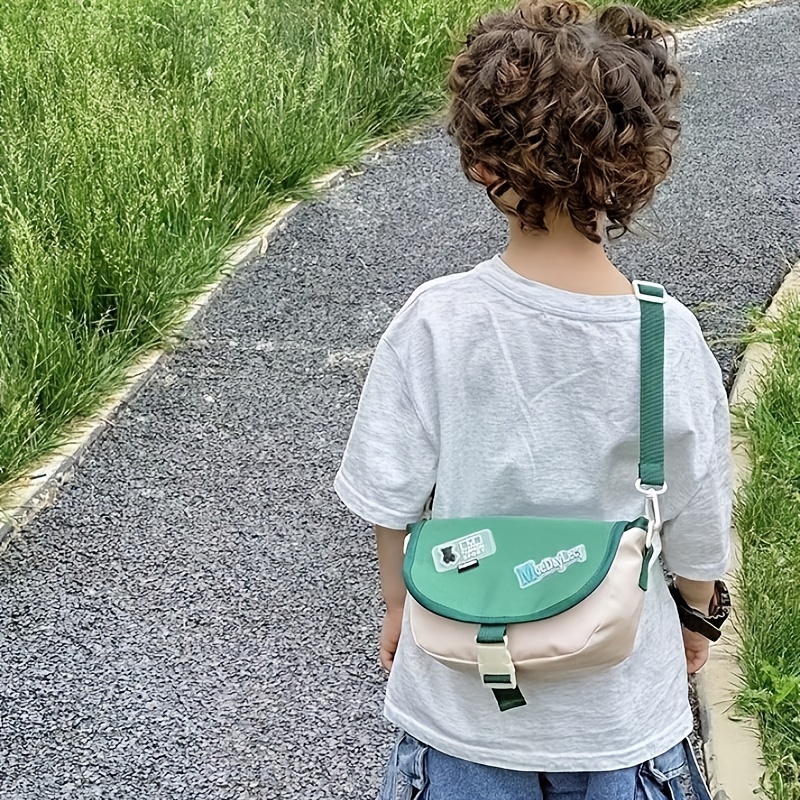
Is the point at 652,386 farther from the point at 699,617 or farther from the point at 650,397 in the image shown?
the point at 699,617

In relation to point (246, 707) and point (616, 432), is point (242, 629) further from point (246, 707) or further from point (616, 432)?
point (616, 432)

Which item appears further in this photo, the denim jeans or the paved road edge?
the paved road edge

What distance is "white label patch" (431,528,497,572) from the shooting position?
5.04 feet

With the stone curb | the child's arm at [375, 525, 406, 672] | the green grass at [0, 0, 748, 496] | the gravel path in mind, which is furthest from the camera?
the green grass at [0, 0, 748, 496]

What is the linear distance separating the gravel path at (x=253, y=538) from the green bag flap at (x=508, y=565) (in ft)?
4.37

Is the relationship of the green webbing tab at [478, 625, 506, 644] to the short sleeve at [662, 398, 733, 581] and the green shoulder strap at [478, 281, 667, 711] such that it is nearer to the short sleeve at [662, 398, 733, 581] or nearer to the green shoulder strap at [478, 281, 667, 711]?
the green shoulder strap at [478, 281, 667, 711]

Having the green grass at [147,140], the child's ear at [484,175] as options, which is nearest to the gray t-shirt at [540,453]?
the child's ear at [484,175]

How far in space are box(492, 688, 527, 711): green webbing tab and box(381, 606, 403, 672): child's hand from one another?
0.34m

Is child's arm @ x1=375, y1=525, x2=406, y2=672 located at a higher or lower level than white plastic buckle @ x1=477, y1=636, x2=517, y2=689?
lower

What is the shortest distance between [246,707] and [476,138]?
6.05 feet

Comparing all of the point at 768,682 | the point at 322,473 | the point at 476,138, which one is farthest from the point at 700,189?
the point at 476,138

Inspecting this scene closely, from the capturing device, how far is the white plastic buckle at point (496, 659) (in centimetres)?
149

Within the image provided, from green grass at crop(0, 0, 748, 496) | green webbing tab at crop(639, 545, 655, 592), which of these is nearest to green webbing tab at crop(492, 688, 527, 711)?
green webbing tab at crop(639, 545, 655, 592)

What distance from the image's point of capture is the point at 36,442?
3812 millimetres
